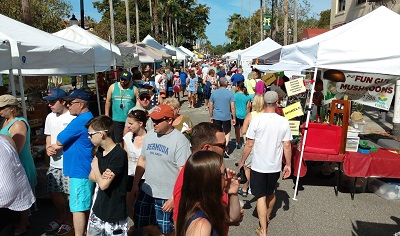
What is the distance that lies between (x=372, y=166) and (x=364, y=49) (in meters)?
1.81

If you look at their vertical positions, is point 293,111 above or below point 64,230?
above

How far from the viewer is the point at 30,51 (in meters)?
4.54

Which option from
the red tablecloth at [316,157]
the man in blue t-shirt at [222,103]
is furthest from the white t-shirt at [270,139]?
the man in blue t-shirt at [222,103]

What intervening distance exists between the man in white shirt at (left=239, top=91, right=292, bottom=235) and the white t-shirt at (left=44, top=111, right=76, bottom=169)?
2300mm

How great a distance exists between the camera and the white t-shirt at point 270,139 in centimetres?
380

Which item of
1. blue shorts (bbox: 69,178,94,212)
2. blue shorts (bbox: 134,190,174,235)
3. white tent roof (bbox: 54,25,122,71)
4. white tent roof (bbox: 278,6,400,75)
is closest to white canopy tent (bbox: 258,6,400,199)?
white tent roof (bbox: 278,6,400,75)

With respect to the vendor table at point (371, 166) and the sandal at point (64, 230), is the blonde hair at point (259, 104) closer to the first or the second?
the vendor table at point (371, 166)

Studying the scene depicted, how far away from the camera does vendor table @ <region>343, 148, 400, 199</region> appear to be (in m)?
4.93

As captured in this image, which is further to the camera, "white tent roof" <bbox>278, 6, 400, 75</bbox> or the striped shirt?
"white tent roof" <bbox>278, 6, 400, 75</bbox>

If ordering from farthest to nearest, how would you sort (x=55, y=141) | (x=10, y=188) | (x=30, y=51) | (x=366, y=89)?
1. (x=366, y=89)
2. (x=30, y=51)
3. (x=55, y=141)
4. (x=10, y=188)

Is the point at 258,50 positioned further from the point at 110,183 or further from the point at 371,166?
the point at 110,183

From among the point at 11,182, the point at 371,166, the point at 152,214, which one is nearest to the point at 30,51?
the point at 11,182

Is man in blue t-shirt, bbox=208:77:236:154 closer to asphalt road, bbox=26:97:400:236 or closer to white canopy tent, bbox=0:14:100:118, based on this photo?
asphalt road, bbox=26:97:400:236

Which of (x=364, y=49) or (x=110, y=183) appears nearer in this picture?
(x=110, y=183)
